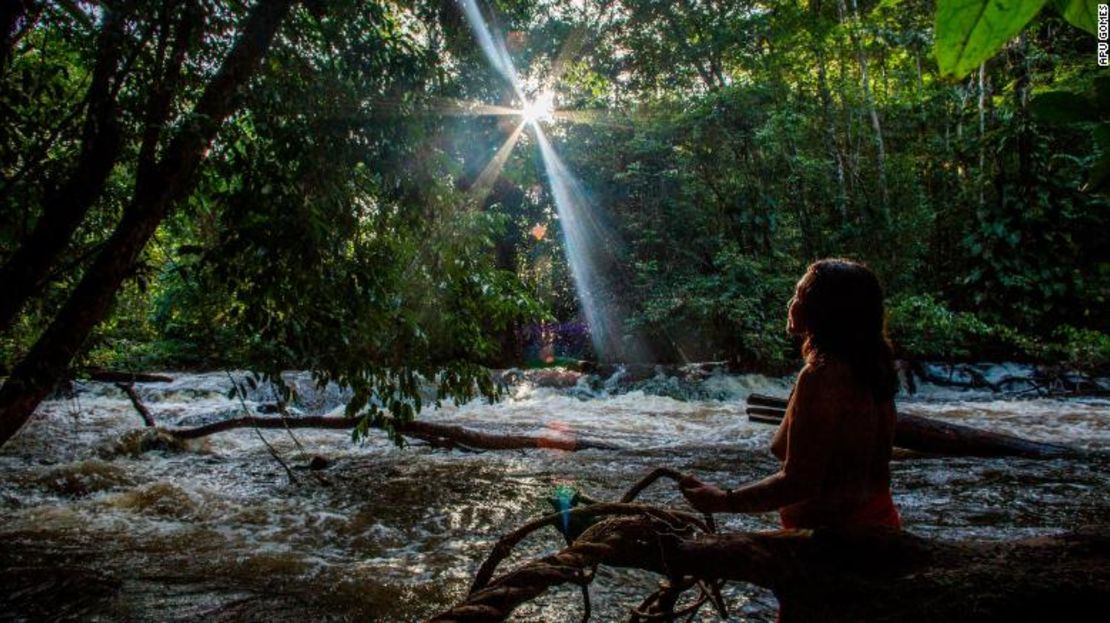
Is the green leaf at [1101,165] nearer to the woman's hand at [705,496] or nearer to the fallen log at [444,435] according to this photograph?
the woman's hand at [705,496]

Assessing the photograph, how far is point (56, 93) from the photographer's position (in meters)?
3.79

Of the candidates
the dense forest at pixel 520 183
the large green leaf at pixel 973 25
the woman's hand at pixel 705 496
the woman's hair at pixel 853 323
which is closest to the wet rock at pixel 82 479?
the dense forest at pixel 520 183

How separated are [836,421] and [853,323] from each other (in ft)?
1.03

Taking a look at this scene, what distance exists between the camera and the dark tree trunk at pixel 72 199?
352 cm

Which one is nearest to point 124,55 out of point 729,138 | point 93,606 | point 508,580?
point 93,606

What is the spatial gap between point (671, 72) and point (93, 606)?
20117 mm

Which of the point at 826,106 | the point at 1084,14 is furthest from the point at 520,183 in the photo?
the point at 826,106

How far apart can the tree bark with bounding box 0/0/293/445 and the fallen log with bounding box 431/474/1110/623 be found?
333cm

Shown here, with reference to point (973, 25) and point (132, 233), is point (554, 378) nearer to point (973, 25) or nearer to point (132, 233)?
point (132, 233)

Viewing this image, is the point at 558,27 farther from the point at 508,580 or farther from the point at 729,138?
the point at 508,580

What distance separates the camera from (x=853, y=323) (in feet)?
5.93

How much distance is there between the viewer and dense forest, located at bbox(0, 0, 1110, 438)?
349 cm

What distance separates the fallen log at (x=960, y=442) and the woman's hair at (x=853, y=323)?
4088 millimetres

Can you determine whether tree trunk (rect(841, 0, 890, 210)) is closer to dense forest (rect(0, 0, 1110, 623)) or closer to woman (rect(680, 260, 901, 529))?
dense forest (rect(0, 0, 1110, 623))
